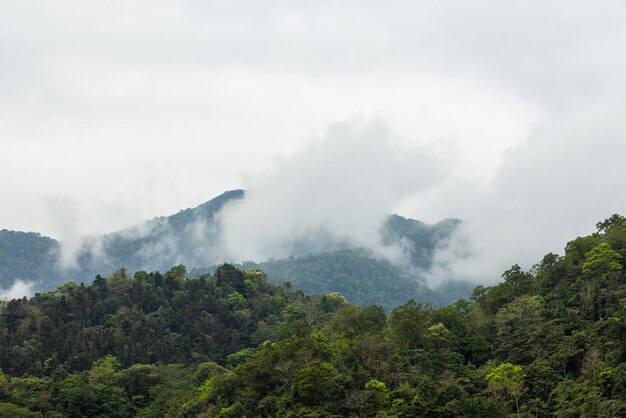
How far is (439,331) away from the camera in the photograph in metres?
57.7

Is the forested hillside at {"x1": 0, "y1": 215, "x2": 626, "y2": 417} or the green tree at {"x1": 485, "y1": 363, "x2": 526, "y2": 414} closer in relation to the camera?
the forested hillside at {"x1": 0, "y1": 215, "x2": 626, "y2": 417}

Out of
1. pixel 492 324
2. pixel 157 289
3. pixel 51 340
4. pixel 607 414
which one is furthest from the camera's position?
pixel 157 289

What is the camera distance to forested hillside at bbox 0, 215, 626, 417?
47.9 meters

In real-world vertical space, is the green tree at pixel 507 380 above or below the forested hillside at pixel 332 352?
below

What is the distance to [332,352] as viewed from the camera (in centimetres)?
5438

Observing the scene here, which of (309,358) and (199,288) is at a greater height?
(199,288)

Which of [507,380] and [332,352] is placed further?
[332,352]

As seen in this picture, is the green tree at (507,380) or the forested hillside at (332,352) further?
the green tree at (507,380)

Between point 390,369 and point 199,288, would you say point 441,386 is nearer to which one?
point 390,369

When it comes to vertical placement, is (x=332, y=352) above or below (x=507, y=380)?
above

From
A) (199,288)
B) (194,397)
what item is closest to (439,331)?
(194,397)

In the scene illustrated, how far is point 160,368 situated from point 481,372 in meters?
32.2

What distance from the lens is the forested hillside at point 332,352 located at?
47.9 meters

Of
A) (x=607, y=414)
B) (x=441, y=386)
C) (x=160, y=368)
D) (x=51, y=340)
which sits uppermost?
(x=51, y=340)
